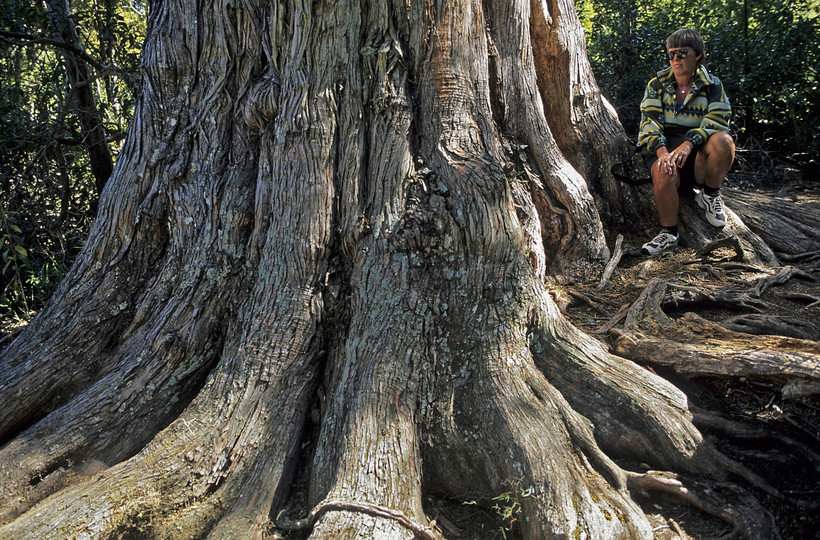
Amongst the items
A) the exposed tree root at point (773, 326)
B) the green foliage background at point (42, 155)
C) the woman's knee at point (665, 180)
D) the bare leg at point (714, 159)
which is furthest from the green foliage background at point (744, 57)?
the green foliage background at point (42, 155)

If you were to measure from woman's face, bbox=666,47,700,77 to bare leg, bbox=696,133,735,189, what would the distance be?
20.7 inches

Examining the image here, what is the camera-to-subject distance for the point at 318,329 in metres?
3.00

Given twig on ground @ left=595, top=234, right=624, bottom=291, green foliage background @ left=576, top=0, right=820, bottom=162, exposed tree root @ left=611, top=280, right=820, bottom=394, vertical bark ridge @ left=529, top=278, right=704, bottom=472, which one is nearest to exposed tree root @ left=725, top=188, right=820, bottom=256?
twig on ground @ left=595, top=234, right=624, bottom=291

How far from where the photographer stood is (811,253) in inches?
171

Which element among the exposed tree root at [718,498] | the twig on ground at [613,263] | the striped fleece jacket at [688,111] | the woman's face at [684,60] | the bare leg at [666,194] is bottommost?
the exposed tree root at [718,498]

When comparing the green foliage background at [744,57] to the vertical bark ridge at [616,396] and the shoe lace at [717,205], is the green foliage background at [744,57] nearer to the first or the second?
the shoe lace at [717,205]

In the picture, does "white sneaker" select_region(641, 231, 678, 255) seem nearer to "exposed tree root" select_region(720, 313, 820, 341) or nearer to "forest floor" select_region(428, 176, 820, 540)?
"forest floor" select_region(428, 176, 820, 540)

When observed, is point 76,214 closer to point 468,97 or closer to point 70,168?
point 70,168

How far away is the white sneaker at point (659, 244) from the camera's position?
431 centimetres

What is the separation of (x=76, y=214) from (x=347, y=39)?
479cm

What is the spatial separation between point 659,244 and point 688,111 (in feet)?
3.49

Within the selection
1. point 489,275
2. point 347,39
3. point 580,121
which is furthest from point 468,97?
point 580,121

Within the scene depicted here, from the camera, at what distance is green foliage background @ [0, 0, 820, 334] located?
18.7 feet

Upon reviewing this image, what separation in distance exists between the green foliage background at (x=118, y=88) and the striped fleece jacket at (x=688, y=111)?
132 inches
